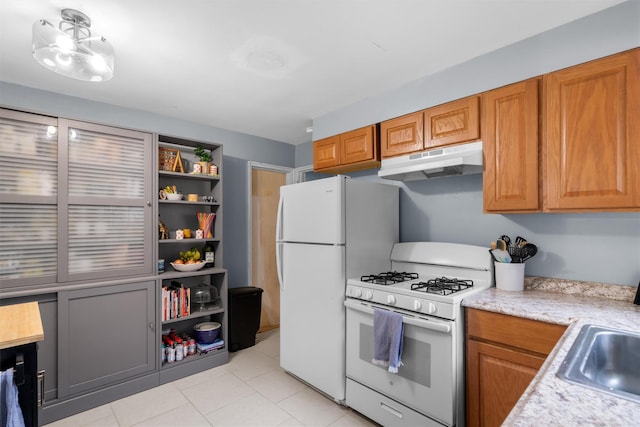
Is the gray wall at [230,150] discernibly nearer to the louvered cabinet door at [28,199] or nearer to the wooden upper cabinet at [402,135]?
the louvered cabinet door at [28,199]

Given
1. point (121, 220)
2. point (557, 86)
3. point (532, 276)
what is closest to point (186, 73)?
point (121, 220)

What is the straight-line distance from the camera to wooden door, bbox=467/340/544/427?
162 cm

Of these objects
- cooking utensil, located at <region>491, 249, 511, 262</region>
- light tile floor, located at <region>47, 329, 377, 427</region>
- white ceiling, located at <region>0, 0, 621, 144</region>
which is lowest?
light tile floor, located at <region>47, 329, 377, 427</region>

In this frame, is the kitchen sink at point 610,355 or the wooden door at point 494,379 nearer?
the kitchen sink at point 610,355

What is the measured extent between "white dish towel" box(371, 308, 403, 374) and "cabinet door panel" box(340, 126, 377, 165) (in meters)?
1.40

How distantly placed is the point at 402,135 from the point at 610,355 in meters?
1.89

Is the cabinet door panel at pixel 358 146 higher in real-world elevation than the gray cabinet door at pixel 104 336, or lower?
higher

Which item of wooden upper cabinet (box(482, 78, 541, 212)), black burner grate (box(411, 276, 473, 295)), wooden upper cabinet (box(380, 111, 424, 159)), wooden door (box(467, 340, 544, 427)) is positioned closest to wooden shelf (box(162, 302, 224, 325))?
black burner grate (box(411, 276, 473, 295))

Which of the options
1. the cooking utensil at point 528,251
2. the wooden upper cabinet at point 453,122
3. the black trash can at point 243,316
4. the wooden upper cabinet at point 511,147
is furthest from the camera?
the black trash can at point 243,316

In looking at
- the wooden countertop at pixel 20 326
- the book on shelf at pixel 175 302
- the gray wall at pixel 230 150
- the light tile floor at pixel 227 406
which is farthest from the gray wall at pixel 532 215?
the wooden countertop at pixel 20 326

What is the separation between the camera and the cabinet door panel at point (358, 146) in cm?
284

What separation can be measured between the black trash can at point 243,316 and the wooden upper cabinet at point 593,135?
2899 millimetres

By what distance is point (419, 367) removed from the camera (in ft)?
6.27

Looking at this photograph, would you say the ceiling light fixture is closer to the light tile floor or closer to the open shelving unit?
the open shelving unit
